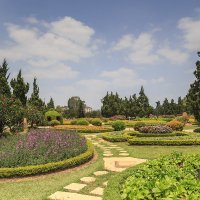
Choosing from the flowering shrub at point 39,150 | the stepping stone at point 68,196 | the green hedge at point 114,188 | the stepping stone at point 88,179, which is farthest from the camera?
the flowering shrub at point 39,150

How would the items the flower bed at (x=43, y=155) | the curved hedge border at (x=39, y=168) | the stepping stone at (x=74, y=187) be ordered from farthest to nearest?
1. the flower bed at (x=43, y=155)
2. the curved hedge border at (x=39, y=168)
3. the stepping stone at (x=74, y=187)

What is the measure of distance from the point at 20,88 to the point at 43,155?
25.6 meters

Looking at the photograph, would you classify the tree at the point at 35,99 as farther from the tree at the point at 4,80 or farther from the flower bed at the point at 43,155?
the flower bed at the point at 43,155

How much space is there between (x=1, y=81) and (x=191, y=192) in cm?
2953

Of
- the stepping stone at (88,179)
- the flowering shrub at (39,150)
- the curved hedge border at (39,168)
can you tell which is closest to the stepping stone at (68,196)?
the stepping stone at (88,179)

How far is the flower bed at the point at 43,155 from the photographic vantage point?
10055 mm

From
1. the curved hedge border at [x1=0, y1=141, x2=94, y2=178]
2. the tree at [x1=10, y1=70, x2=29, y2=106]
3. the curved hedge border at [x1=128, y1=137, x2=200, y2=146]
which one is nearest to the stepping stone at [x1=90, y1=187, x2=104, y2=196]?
the curved hedge border at [x1=0, y1=141, x2=94, y2=178]

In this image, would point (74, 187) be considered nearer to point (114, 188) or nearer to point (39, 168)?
A: point (39, 168)

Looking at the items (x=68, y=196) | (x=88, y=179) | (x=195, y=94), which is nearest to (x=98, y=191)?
(x=68, y=196)

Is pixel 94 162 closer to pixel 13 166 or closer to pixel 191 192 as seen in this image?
pixel 13 166

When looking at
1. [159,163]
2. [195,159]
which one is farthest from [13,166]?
[195,159]

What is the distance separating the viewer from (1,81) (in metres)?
31.2

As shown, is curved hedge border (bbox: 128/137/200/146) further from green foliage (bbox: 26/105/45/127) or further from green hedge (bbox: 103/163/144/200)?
green foliage (bbox: 26/105/45/127)

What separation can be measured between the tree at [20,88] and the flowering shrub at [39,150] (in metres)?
22.2
